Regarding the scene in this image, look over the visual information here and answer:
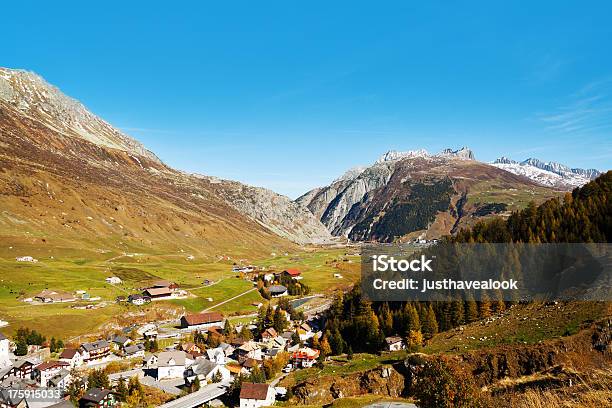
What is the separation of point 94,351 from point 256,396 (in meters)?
44.4

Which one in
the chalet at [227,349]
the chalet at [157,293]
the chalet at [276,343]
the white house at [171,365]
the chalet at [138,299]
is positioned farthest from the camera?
the chalet at [157,293]

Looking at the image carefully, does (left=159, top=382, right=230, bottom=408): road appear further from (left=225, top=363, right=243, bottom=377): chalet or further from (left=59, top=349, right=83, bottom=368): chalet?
(left=59, top=349, right=83, bottom=368): chalet

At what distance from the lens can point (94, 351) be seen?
91.9 metres

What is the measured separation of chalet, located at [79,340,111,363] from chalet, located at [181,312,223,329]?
28094 millimetres

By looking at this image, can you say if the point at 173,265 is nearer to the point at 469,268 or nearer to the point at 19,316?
the point at 19,316

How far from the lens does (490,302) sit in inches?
3415

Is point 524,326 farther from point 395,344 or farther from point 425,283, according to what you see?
point 425,283

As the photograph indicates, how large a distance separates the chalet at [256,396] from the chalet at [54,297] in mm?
76813

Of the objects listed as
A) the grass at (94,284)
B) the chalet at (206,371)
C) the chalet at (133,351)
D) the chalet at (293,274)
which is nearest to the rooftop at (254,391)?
the chalet at (206,371)

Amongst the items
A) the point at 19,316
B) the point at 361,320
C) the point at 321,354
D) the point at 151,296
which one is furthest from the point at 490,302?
the point at 19,316

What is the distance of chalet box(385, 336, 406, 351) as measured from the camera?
3421 inches

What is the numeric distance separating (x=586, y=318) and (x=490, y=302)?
22891 millimetres

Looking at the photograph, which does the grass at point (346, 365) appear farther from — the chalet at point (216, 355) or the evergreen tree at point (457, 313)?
the chalet at point (216, 355)

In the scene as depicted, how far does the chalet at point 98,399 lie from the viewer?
65.1 m
